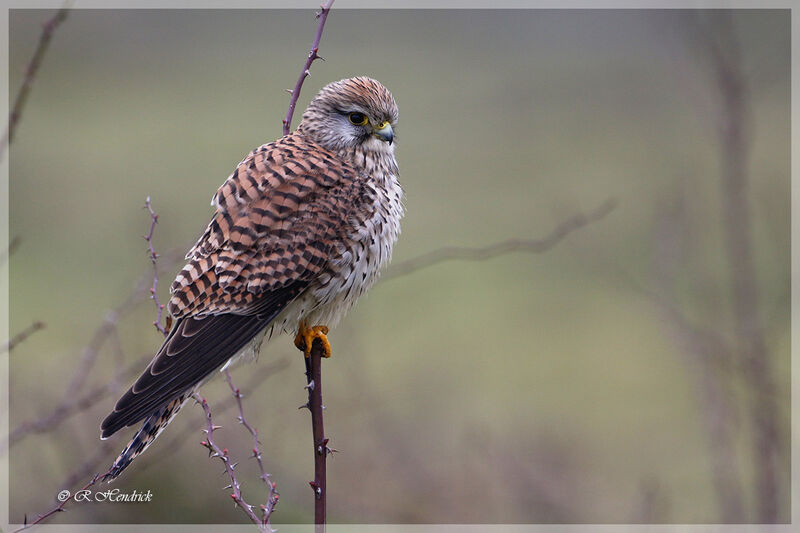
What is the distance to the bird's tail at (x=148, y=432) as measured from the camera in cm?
250

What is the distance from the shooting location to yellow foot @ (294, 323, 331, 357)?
2836mm

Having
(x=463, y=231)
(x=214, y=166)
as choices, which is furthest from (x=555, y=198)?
(x=214, y=166)

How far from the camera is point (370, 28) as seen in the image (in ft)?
61.3

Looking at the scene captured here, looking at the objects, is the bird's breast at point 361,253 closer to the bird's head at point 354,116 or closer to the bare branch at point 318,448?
the bird's head at point 354,116

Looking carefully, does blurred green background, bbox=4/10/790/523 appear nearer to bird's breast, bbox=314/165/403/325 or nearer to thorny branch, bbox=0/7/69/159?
bird's breast, bbox=314/165/403/325

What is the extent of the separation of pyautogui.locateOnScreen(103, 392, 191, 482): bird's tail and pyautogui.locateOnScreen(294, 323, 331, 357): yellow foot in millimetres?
394

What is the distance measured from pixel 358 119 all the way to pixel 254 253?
23.2 inches

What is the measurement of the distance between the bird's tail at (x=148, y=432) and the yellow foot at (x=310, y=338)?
1.29 feet

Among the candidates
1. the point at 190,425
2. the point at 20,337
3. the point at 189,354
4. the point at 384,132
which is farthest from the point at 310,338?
the point at 190,425

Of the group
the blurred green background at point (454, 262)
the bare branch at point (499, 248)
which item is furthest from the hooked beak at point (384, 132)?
the blurred green background at point (454, 262)

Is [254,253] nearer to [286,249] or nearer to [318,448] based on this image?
[286,249]

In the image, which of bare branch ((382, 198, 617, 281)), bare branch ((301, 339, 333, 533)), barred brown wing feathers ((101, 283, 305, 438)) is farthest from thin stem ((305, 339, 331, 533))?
bare branch ((382, 198, 617, 281))

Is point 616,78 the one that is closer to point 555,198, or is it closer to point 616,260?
point 555,198

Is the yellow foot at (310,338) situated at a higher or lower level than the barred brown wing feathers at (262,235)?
lower
